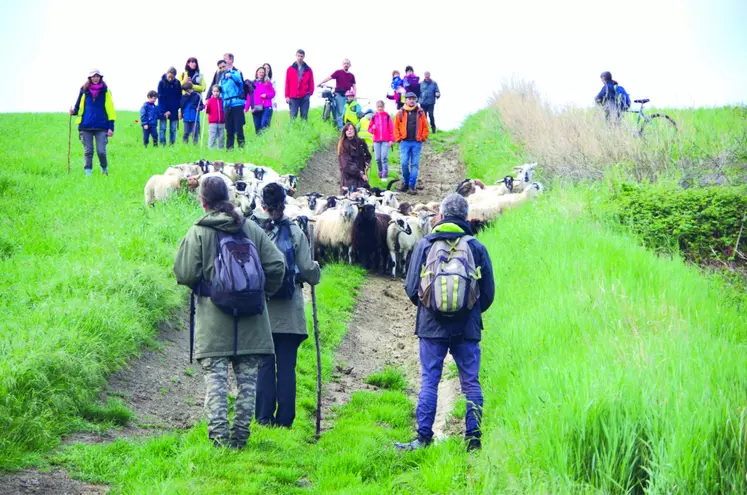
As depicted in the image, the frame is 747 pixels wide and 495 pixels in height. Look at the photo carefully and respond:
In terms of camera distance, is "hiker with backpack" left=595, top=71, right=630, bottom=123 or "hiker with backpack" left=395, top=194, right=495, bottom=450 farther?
"hiker with backpack" left=595, top=71, right=630, bottom=123

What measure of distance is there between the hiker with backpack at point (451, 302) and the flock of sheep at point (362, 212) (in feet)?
24.8

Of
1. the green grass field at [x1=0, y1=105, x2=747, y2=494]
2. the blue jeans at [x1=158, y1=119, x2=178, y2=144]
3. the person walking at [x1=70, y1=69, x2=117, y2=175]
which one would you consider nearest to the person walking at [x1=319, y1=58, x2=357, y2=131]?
the blue jeans at [x1=158, y1=119, x2=178, y2=144]

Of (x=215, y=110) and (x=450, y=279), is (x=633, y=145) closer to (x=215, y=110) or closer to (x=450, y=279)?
(x=215, y=110)

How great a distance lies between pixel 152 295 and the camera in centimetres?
1123

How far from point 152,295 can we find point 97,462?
4.48 metres

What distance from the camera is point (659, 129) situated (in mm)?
17922

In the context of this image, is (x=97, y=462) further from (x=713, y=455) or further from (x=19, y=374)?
(x=713, y=455)

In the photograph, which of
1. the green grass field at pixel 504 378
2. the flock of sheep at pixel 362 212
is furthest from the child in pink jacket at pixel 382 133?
the green grass field at pixel 504 378

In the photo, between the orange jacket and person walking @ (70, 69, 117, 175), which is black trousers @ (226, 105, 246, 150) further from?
person walking @ (70, 69, 117, 175)

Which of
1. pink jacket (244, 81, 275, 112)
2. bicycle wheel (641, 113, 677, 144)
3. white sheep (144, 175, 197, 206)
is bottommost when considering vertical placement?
white sheep (144, 175, 197, 206)

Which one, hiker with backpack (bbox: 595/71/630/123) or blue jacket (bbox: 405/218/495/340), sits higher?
hiker with backpack (bbox: 595/71/630/123)

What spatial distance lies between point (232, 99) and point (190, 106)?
86.1 inches

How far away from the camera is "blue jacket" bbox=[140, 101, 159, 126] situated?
24.8m

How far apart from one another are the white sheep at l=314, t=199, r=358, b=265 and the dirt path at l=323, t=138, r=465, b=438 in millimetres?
898
